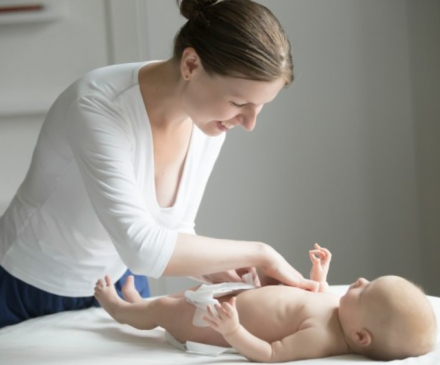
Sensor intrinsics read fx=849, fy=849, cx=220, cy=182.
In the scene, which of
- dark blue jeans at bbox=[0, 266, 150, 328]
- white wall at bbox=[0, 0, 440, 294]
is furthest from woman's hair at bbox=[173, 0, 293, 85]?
white wall at bbox=[0, 0, 440, 294]

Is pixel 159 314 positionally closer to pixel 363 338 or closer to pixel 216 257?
pixel 216 257

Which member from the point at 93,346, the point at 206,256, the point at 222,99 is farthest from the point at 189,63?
the point at 93,346

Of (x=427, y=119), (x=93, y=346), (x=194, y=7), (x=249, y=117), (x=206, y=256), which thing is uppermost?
(x=194, y=7)

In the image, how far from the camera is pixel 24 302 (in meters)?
2.04

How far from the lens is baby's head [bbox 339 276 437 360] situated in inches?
62.9

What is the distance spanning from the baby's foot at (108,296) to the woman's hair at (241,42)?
0.58 metres

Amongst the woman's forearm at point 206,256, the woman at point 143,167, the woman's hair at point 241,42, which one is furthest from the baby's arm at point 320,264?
the woman's hair at point 241,42

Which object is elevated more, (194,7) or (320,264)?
(194,7)

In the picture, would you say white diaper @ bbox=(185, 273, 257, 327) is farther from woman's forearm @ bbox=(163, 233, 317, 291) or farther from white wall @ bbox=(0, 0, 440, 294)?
white wall @ bbox=(0, 0, 440, 294)

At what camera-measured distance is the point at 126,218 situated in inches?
64.7

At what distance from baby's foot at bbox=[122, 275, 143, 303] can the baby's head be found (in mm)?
551

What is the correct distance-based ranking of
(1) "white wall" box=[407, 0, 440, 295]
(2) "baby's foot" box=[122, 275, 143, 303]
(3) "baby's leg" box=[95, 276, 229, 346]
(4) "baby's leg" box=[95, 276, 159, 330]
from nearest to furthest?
(3) "baby's leg" box=[95, 276, 229, 346], (4) "baby's leg" box=[95, 276, 159, 330], (2) "baby's foot" box=[122, 275, 143, 303], (1) "white wall" box=[407, 0, 440, 295]

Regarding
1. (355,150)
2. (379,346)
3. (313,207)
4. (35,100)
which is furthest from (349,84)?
(379,346)

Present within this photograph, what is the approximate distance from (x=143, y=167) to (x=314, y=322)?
1.62ft
